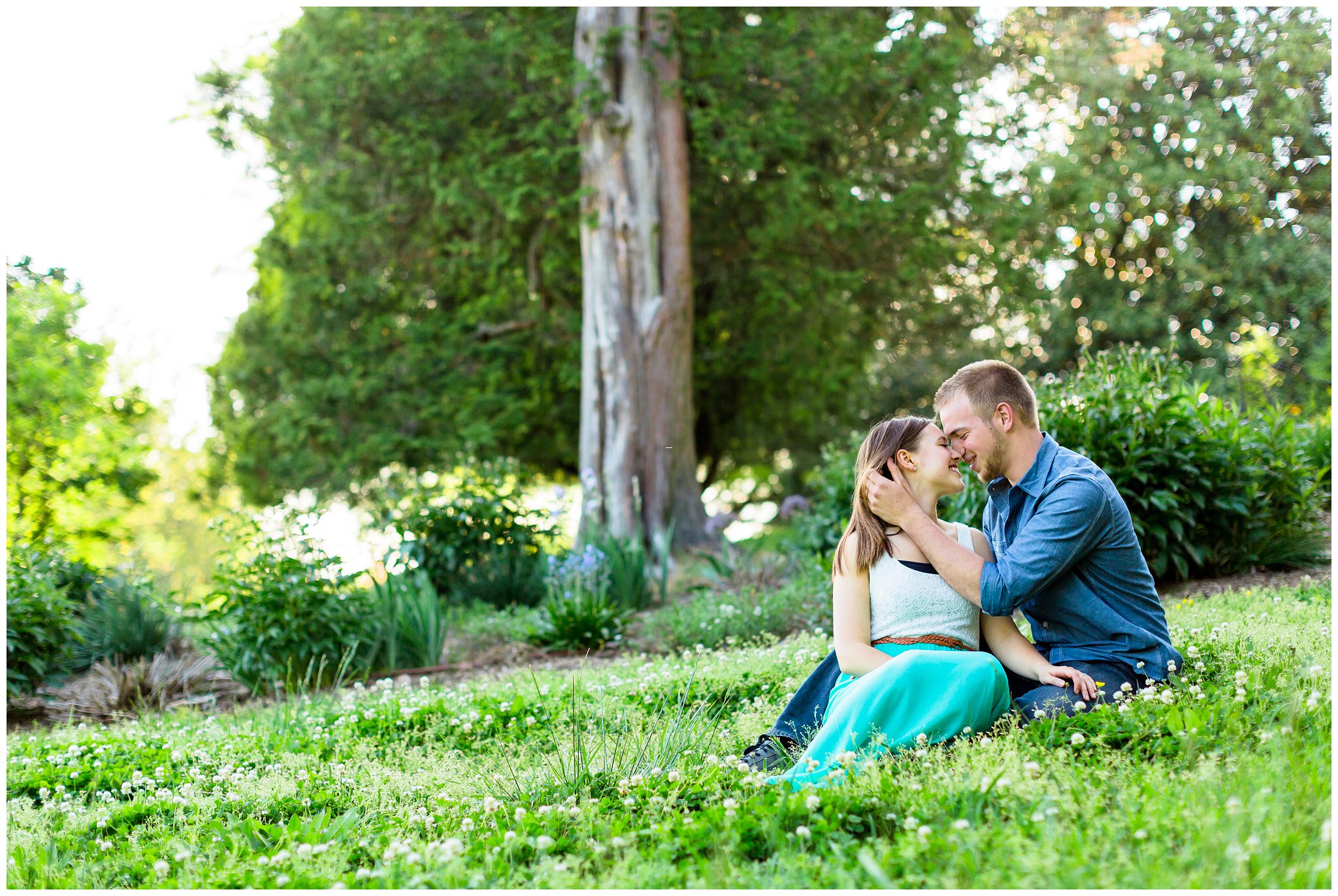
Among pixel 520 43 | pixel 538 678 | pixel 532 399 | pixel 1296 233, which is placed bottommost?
pixel 538 678

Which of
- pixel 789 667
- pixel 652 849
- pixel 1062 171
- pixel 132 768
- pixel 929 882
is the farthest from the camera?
pixel 1062 171

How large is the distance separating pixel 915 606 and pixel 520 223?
10.6 m

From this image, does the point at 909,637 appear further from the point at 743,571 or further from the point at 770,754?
the point at 743,571

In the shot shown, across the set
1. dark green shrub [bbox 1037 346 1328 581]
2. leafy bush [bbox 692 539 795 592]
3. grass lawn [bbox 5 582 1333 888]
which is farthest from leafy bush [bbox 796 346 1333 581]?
leafy bush [bbox 692 539 795 592]

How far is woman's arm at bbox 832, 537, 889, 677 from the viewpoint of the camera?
3219mm

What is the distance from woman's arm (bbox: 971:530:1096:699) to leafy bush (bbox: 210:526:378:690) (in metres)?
4.22

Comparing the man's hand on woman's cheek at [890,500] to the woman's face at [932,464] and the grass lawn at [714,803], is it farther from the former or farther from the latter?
the grass lawn at [714,803]

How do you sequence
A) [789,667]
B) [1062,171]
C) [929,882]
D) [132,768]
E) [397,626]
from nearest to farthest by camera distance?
[929,882] < [132,768] < [789,667] < [397,626] < [1062,171]

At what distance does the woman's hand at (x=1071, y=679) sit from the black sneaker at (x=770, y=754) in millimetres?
863

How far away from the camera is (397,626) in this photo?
22.6 feet

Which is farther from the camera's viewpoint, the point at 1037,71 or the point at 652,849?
the point at 1037,71

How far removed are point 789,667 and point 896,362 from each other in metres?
12.8

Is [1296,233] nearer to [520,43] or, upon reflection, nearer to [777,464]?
[777,464]

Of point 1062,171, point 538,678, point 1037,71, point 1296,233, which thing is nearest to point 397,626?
point 538,678
